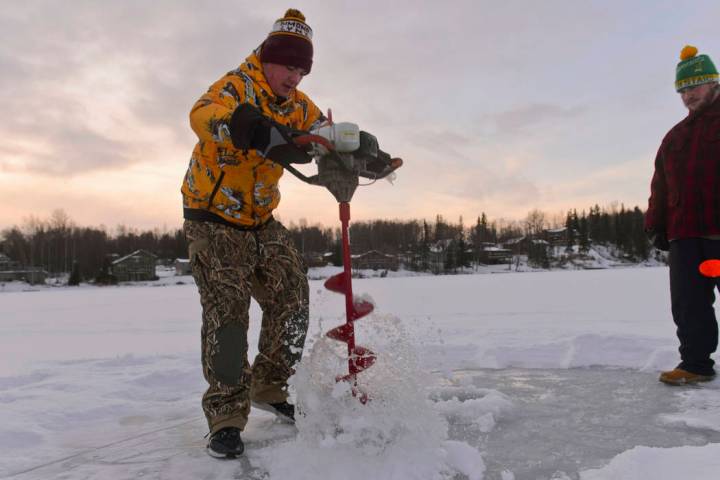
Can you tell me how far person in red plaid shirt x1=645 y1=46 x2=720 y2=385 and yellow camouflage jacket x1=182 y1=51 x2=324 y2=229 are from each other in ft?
8.70

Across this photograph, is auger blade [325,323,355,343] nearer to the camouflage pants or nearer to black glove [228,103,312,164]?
the camouflage pants

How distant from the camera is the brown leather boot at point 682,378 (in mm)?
3042

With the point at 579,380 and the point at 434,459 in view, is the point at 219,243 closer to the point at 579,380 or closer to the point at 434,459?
the point at 434,459

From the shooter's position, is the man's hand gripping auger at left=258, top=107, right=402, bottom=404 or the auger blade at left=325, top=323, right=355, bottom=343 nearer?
the man's hand gripping auger at left=258, top=107, right=402, bottom=404

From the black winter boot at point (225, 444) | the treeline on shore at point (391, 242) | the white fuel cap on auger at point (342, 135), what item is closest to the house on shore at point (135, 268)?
the treeline on shore at point (391, 242)

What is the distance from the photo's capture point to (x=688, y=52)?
3.41m

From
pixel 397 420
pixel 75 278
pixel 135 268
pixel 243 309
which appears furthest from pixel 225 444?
pixel 135 268

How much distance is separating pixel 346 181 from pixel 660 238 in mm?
2607

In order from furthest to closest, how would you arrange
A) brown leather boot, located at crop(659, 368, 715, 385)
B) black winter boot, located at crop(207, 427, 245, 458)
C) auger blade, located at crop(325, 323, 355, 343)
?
brown leather boot, located at crop(659, 368, 715, 385)
auger blade, located at crop(325, 323, 355, 343)
black winter boot, located at crop(207, 427, 245, 458)

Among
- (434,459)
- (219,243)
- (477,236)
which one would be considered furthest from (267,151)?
(477,236)

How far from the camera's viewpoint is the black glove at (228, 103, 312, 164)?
1925 millimetres

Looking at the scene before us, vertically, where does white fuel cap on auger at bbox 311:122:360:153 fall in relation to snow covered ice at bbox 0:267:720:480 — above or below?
above

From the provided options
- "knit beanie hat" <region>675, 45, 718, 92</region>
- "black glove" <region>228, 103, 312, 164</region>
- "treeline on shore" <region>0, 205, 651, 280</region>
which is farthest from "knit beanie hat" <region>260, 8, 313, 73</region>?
"treeline on shore" <region>0, 205, 651, 280</region>

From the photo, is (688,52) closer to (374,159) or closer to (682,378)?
(682,378)
